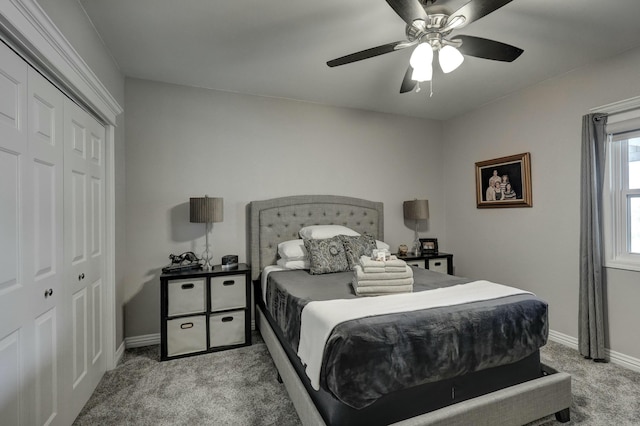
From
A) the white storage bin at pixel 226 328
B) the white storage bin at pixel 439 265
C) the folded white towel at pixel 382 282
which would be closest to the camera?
the folded white towel at pixel 382 282

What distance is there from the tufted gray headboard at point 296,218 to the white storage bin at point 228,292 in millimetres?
341

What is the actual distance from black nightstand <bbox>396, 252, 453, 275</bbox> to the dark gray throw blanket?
5.97ft

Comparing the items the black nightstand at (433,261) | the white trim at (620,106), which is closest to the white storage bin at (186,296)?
the black nightstand at (433,261)

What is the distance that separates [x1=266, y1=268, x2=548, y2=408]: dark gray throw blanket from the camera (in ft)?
4.41

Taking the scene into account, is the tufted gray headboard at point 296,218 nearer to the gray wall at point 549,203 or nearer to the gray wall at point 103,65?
the gray wall at point 103,65

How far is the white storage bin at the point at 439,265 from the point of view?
12.4ft

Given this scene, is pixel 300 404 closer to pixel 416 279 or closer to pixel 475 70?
pixel 416 279

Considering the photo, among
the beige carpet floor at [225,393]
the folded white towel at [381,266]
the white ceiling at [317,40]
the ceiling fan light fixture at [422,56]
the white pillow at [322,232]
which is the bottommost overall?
the beige carpet floor at [225,393]

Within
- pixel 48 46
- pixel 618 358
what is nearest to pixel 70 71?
pixel 48 46

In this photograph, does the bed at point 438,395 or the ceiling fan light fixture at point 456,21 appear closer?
the bed at point 438,395

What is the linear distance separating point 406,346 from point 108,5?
2.72 metres

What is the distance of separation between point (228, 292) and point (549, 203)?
3349 millimetres

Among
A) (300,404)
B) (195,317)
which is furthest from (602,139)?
(195,317)

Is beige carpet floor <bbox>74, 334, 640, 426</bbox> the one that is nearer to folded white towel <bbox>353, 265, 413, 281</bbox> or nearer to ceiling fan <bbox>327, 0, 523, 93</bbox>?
folded white towel <bbox>353, 265, 413, 281</bbox>
